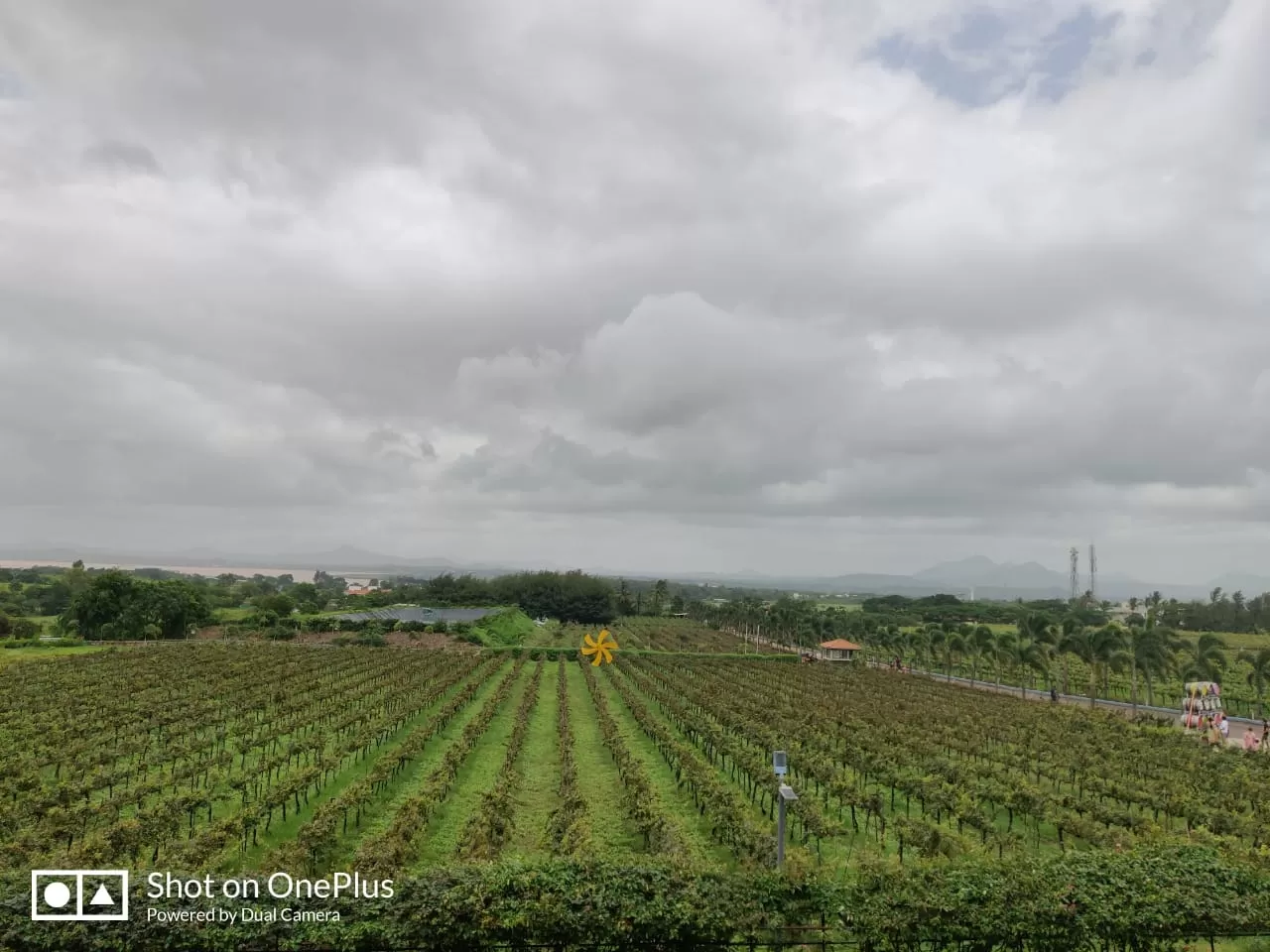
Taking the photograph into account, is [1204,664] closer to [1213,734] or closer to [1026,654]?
[1026,654]

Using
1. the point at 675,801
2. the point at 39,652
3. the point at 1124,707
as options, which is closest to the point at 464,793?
the point at 675,801

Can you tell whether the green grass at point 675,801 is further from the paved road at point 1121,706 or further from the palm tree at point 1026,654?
the palm tree at point 1026,654

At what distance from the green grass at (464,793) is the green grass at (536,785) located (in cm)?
105

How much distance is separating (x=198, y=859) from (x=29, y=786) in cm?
957

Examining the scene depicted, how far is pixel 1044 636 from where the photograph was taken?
50375mm

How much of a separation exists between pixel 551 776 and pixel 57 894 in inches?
622

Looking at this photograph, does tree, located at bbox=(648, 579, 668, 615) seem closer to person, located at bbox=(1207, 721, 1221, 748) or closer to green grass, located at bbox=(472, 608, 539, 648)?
green grass, located at bbox=(472, 608, 539, 648)

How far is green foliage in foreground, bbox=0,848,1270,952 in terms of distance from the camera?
7.66 meters

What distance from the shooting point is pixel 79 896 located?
7781 millimetres

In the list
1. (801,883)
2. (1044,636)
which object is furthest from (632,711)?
(1044,636)

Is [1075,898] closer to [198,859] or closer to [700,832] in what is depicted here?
[700,832]

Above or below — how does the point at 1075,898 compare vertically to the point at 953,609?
above

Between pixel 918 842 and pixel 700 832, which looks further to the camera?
pixel 700 832

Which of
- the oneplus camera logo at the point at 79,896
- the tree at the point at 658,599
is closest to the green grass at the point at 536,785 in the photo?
the oneplus camera logo at the point at 79,896
